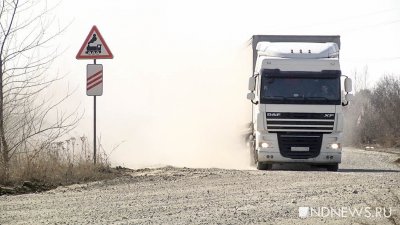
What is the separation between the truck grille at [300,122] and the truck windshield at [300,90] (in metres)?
0.36

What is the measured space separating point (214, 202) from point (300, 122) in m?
8.99

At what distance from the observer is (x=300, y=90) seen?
63.3 feet

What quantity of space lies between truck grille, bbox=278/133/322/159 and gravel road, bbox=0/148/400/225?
4.38 meters

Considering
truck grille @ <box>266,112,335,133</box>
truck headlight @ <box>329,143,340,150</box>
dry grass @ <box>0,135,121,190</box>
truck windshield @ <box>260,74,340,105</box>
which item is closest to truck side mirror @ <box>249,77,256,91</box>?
truck windshield @ <box>260,74,340,105</box>

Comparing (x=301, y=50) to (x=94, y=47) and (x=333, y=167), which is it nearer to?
(x=333, y=167)

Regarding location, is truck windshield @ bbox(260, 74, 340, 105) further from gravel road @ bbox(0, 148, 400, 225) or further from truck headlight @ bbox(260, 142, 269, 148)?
gravel road @ bbox(0, 148, 400, 225)

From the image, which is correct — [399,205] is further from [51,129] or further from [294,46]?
[294,46]

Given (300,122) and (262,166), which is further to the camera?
(262,166)

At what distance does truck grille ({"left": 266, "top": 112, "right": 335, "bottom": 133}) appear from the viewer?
1909cm

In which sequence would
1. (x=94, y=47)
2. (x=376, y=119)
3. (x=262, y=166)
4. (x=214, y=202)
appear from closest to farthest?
1. (x=214, y=202)
2. (x=94, y=47)
3. (x=262, y=166)
4. (x=376, y=119)

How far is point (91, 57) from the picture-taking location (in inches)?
683

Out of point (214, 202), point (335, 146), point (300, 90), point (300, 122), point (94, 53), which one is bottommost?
point (214, 202)

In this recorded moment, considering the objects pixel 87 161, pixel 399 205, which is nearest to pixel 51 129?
pixel 87 161

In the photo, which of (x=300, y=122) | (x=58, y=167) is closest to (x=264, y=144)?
(x=300, y=122)
